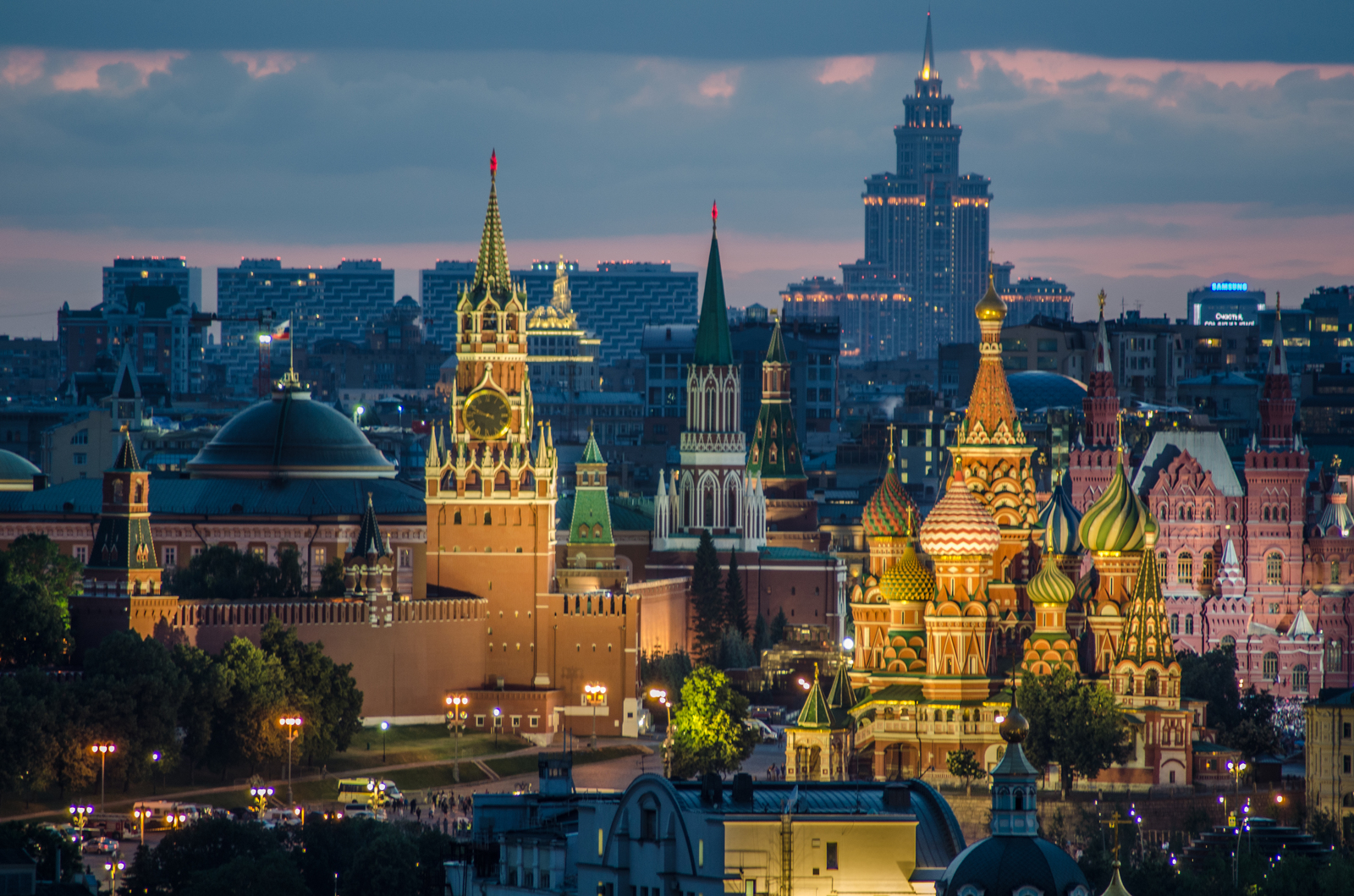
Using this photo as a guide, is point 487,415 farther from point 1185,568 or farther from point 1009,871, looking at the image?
point 1009,871

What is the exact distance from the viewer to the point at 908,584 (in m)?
128

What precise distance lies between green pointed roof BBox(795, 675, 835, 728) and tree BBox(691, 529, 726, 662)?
5102cm

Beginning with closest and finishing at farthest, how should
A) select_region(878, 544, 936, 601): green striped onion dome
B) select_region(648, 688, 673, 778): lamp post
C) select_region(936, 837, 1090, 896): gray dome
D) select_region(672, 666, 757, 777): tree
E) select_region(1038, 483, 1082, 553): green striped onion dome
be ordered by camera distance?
select_region(936, 837, 1090, 896): gray dome
select_region(672, 666, 757, 777): tree
select_region(878, 544, 936, 601): green striped onion dome
select_region(648, 688, 673, 778): lamp post
select_region(1038, 483, 1082, 553): green striped onion dome

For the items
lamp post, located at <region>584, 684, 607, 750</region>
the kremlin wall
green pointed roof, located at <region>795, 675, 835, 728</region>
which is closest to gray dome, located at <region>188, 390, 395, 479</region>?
the kremlin wall

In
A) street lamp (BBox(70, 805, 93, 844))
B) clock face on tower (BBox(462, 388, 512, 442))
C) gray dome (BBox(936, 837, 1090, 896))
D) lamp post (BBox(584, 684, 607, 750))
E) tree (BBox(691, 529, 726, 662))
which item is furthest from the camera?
tree (BBox(691, 529, 726, 662))

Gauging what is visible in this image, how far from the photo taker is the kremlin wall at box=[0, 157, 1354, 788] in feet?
413

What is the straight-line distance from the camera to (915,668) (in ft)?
416

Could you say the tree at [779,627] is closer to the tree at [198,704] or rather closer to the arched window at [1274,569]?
the arched window at [1274,569]

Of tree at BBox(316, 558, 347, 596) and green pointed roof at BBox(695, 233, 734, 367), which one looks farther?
green pointed roof at BBox(695, 233, 734, 367)

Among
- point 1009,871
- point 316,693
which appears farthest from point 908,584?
point 1009,871

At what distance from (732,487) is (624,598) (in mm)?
43102

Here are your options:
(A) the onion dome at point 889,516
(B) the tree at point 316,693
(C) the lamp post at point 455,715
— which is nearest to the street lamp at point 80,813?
(B) the tree at point 316,693

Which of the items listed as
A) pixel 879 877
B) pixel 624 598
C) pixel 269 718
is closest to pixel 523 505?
pixel 624 598

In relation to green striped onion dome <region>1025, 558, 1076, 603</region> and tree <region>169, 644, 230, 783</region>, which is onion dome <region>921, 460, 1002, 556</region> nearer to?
green striped onion dome <region>1025, 558, 1076, 603</region>
